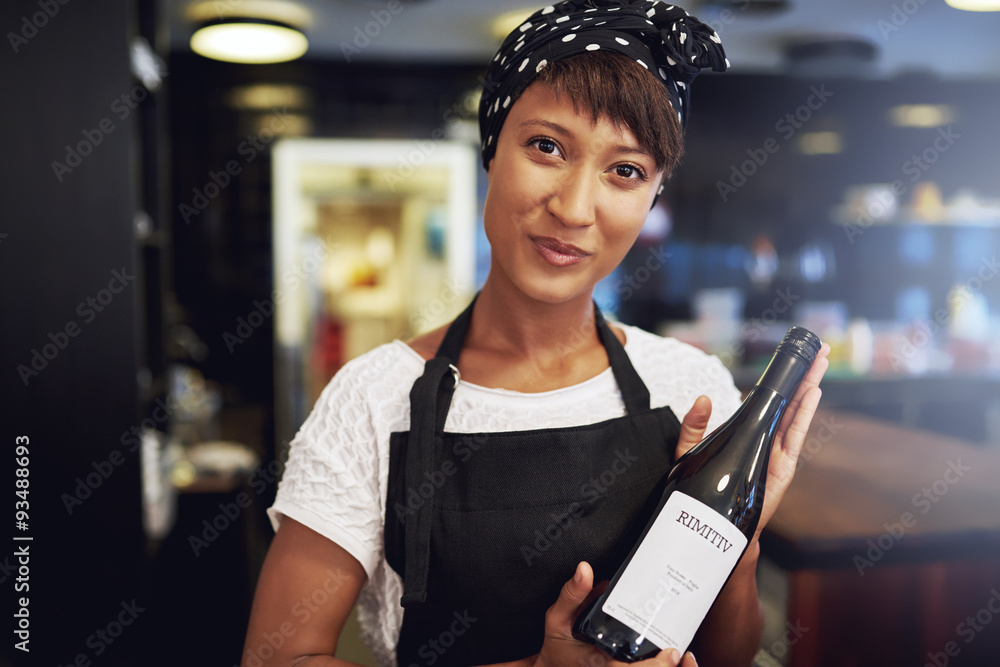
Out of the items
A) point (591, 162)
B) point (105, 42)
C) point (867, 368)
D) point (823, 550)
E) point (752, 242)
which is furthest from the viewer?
point (752, 242)

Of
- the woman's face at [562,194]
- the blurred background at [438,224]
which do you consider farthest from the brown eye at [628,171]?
the blurred background at [438,224]

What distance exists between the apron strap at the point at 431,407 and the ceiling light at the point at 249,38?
2.79 meters

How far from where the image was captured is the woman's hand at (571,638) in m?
0.71

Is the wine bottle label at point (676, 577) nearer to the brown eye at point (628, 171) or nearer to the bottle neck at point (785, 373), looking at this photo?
the bottle neck at point (785, 373)

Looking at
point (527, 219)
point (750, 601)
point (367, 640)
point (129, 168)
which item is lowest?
point (367, 640)

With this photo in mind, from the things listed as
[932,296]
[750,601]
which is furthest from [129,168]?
[932,296]

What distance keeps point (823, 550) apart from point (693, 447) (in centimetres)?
67

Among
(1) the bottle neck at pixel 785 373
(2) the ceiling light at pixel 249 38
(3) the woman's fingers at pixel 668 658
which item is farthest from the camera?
(2) the ceiling light at pixel 249 38

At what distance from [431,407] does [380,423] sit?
0.26 feet

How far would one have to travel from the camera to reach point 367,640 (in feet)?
3.26

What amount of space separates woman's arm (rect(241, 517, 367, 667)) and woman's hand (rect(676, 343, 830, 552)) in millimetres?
481

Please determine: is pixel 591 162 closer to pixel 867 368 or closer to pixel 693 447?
pixel 693 447

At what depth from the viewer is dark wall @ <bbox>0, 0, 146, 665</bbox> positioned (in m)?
1.69

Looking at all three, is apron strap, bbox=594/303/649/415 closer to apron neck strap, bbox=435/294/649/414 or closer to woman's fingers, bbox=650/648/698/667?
apron neck strap, bbox=435/294/649/414
